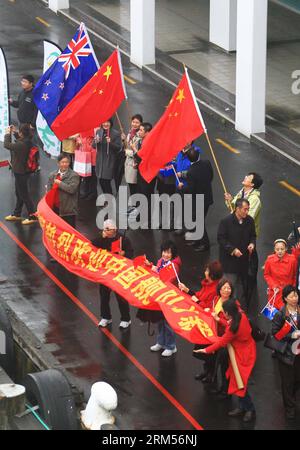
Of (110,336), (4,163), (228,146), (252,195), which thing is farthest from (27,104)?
(110,336)

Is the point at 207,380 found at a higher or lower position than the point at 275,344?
lower

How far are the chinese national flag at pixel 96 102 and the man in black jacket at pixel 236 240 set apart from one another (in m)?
3.67

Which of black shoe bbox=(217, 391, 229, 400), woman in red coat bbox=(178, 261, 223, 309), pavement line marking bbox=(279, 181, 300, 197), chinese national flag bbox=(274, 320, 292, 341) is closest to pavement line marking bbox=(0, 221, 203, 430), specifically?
black shoe bbox=(217, 391, 229, 400)

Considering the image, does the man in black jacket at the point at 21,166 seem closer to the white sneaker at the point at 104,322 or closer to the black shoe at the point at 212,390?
the white sneaker at the point at 104,322

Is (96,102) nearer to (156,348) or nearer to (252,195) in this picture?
(252,195)

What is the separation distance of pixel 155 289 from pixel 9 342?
2.18 m

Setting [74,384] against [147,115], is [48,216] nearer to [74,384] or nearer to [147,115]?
[74,384]

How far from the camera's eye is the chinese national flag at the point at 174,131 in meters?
20.6

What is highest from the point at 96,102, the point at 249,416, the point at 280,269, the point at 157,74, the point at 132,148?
the point at 96,102

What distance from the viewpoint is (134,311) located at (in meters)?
20.7

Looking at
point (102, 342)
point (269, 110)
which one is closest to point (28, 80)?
point (269, 110)

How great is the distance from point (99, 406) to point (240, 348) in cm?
183

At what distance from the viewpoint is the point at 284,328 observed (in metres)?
17.4

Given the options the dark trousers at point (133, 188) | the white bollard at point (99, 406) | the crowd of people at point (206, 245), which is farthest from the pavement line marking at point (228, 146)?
the white bollard at point (99, 406)
